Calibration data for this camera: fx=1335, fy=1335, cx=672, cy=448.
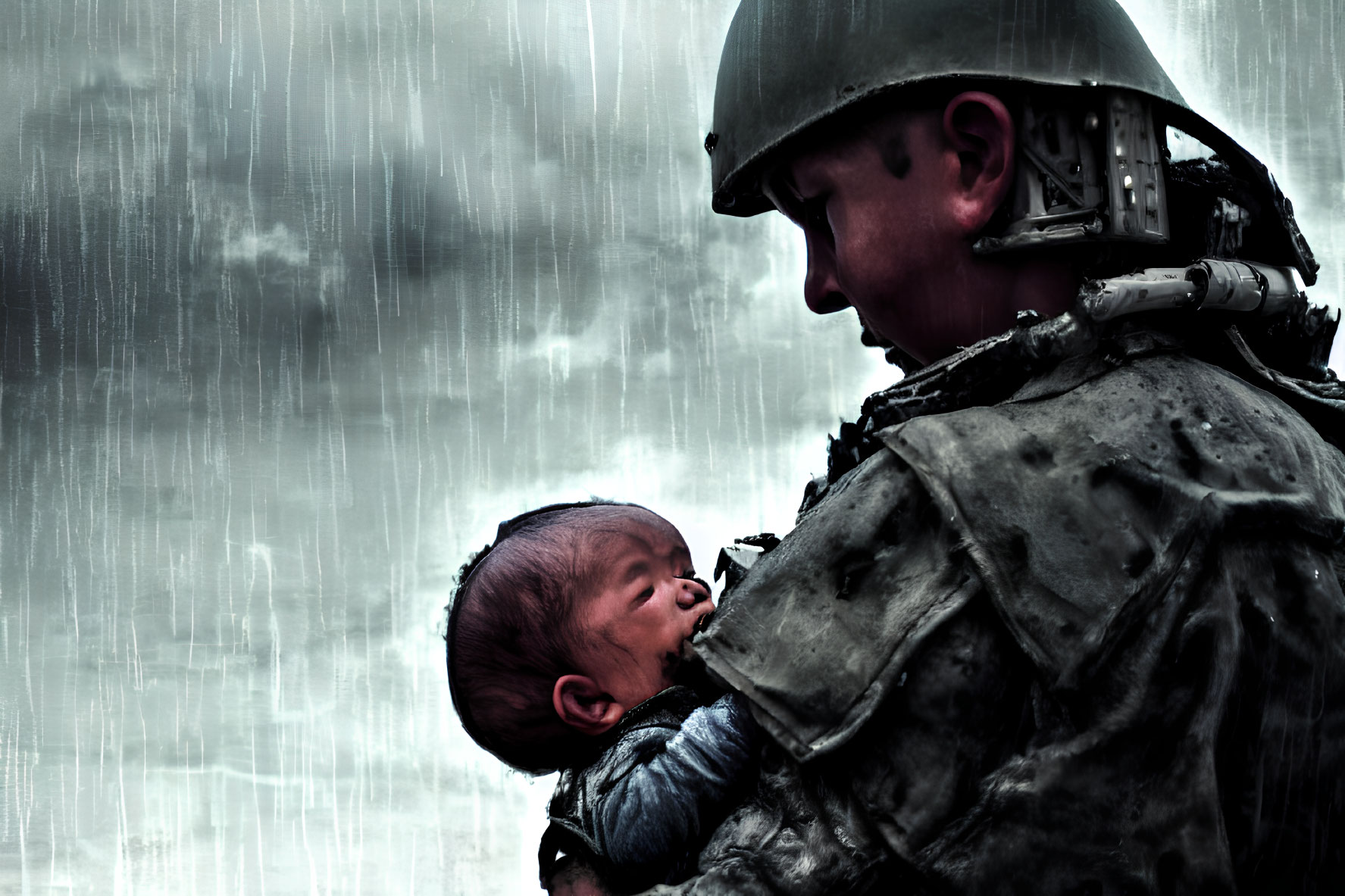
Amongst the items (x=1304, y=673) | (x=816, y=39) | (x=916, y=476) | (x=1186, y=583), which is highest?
(x=816, y=39)

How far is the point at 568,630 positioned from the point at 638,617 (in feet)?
0.56

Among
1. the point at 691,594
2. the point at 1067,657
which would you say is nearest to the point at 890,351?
the point at 691,594

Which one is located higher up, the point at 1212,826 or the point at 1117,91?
the point at 1117,91

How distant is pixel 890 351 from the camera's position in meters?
3.07

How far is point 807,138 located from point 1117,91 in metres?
0.58

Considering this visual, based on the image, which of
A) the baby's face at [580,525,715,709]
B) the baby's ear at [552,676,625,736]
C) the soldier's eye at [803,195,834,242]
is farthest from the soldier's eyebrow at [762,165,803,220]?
the baby's ear at [552,676,625,736]

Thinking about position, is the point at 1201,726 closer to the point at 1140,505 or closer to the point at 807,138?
the point at 1140,505

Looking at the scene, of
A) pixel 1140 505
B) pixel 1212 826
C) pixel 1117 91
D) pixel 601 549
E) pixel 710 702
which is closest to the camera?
pixel 1212 826

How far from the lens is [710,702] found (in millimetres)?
2965

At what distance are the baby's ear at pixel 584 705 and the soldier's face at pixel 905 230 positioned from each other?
1.13 metres

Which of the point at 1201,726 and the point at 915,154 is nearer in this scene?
the point at 1201,726

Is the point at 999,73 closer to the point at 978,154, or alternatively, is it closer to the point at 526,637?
the point at 978,154

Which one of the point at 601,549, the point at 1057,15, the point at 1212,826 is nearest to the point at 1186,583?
the point at 1212,826

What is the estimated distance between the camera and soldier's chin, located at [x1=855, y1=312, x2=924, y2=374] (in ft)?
9.82
